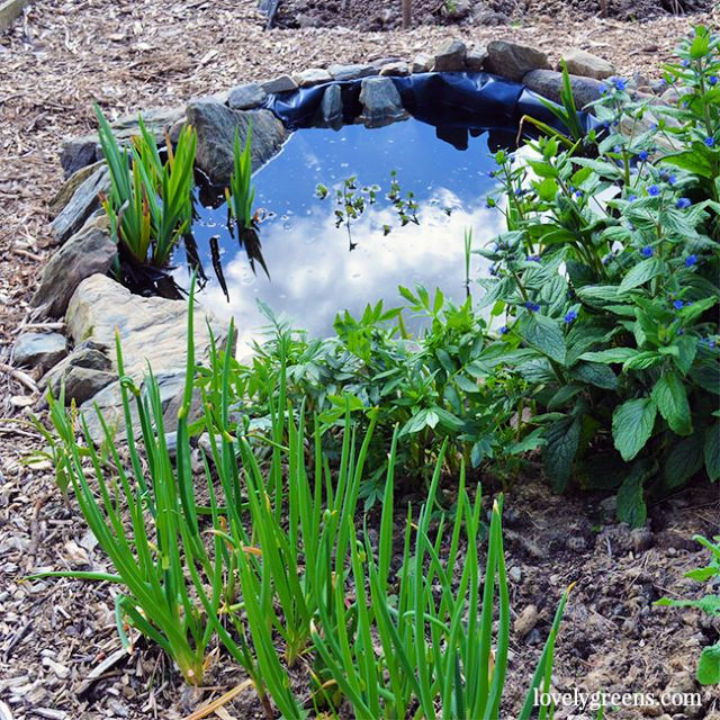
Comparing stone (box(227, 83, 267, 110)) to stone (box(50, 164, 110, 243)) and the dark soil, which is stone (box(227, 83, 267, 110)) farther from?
the dark soil

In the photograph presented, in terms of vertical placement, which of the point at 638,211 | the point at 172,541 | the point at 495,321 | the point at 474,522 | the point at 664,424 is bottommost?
the point at 495,321

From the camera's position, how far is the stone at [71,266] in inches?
130

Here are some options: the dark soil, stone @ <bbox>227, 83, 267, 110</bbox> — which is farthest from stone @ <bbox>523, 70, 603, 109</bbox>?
stone @ <bbox>227, 83, 267, 110</bbox>

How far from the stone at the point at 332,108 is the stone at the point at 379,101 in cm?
13

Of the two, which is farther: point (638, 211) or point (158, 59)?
point (158, 59)

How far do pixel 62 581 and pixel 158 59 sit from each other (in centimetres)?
394

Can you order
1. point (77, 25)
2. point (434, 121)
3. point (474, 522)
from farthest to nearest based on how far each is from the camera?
point (77, 25) → point (434, 121) → point (474, 522)

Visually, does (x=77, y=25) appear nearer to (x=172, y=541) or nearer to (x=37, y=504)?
(x=37, y=504)

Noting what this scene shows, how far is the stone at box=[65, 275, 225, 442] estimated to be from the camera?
8.61ft

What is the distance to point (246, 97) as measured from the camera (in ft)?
16.2

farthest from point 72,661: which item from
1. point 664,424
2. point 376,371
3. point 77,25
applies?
point 77,25

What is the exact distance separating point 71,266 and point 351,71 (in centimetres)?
248

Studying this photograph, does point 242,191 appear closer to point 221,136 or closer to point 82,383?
point 221,136

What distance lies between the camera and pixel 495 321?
11.2 ft
